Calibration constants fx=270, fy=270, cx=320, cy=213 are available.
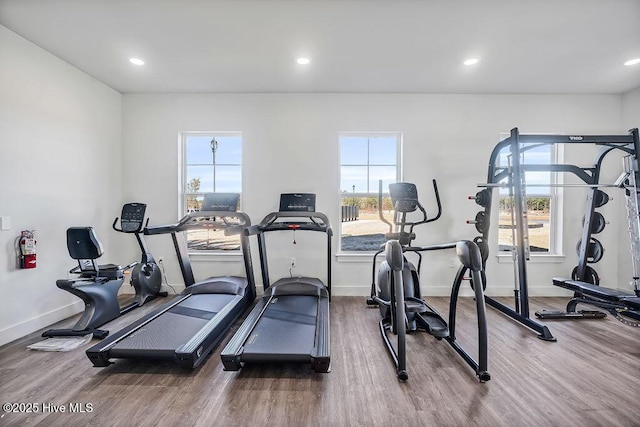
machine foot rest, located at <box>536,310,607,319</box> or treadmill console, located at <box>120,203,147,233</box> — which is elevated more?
treadmill console, located at <box>120,203,147,233</box>

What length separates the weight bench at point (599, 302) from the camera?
2771 millimetres

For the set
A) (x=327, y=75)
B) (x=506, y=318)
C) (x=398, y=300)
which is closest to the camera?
(x=398, y=300)

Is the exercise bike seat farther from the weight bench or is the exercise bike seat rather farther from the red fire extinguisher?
the weight bench

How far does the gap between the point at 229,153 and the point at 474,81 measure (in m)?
3.81

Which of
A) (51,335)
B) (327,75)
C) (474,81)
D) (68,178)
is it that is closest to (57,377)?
(51,335)

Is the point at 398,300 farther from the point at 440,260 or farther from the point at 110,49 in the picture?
the point at 110,49

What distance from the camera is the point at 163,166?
169 inches

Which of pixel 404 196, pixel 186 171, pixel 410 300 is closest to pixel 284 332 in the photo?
pixel 410 300

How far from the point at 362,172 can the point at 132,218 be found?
3.39 meters

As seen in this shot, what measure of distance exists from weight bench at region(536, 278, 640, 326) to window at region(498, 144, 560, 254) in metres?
1.07

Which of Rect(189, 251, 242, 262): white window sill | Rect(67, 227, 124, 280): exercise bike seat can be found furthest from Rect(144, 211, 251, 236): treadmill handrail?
Rect(189, 251, 242, 262): white window sill

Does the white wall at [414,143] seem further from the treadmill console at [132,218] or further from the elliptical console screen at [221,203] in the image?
the treadmill console at [132,218]

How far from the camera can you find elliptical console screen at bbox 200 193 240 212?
367cm

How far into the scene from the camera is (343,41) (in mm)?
2885
